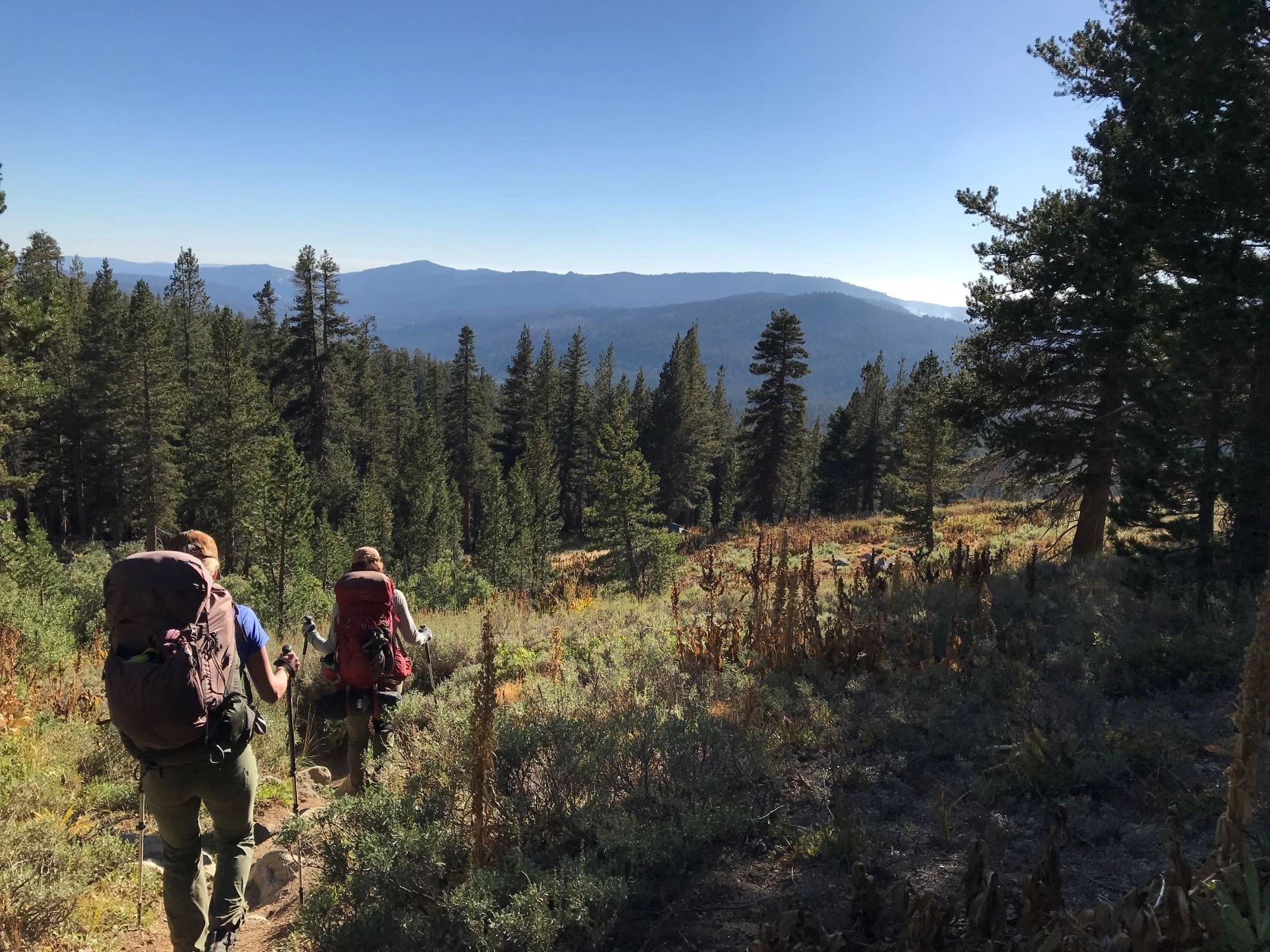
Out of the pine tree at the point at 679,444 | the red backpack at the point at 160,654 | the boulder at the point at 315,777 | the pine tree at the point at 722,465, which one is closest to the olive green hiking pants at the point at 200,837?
the red backpack at the point at 160,654

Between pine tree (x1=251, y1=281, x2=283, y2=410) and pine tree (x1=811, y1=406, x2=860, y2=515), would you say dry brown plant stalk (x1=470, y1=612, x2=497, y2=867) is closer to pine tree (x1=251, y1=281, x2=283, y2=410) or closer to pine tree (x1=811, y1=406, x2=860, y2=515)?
pine tree (x1=251, y1=281, x2=283, y2=410)

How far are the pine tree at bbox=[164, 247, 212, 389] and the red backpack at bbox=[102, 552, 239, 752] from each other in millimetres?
38112

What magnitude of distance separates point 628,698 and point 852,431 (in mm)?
49696

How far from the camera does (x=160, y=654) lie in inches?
117

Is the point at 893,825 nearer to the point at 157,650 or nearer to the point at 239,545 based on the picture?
the point at 157,650

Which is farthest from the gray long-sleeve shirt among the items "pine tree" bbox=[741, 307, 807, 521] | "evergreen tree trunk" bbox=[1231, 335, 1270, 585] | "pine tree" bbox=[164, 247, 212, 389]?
"pine tree" bbox=[164, 247, 212, 389]

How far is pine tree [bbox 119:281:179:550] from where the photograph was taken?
2828cm

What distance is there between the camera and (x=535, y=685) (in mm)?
5836

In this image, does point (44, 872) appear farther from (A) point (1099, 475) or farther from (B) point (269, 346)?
(B) point (269, 346)

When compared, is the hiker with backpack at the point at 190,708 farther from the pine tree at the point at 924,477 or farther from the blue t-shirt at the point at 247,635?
the pine tree at the point at 924,477

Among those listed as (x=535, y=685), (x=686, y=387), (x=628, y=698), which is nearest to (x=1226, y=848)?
(x=628, y=698)

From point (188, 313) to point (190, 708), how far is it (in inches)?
2281

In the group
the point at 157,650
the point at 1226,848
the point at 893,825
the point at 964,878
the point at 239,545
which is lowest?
the point at 239,545

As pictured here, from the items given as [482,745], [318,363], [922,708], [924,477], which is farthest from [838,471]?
[482,745]
